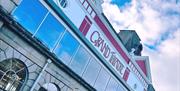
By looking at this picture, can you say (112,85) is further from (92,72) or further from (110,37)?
(110,37)

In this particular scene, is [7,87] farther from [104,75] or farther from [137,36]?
[137,36]

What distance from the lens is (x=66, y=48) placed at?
14.7 metres

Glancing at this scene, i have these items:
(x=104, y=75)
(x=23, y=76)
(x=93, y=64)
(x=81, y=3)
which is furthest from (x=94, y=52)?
(x=23, y=76)

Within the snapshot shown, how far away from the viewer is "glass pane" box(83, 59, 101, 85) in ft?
53.2

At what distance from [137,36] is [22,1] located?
19040mm

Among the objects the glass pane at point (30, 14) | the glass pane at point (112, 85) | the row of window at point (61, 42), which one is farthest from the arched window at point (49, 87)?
the glass pane at point (112, 85)

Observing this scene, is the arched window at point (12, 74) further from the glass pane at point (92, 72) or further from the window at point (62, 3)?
the glass pane at point (92, 72)

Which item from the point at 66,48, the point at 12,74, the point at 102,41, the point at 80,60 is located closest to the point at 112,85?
the point at 102,41

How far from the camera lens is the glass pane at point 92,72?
1622 centimetres

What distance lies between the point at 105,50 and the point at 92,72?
2.38 meters

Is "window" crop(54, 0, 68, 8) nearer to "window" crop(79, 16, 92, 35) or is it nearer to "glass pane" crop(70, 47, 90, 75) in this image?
"window" crop(79, 16, 92, 35)

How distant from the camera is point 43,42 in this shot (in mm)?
13062

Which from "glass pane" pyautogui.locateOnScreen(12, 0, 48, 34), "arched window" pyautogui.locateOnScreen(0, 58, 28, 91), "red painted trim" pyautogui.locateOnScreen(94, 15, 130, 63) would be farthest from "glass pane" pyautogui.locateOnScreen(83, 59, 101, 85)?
"glass pane" pyautogui.locateOnScreen(12, 0, 48, 34)

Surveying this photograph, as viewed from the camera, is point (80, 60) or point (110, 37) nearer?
point (80, 60)
